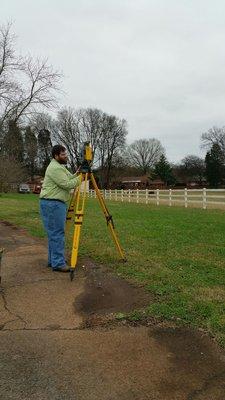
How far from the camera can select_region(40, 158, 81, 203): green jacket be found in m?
6.48

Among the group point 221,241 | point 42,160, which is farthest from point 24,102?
point 42,160

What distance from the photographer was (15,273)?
263 inches

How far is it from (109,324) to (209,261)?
3035 millimetres

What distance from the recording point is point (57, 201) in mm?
6570

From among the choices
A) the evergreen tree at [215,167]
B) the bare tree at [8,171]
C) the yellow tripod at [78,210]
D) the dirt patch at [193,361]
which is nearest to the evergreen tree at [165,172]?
the evergreen tree at [215,167]

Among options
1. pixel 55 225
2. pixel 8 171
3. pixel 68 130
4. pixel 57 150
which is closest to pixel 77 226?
pixel 55 225

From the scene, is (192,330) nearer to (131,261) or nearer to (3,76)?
(131,261)

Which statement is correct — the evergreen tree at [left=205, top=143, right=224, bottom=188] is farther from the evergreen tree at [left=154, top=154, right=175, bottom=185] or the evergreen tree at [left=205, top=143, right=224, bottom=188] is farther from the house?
the house

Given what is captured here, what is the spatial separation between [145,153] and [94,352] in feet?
347

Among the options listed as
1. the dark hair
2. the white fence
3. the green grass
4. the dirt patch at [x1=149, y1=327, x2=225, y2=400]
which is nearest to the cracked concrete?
the dirt patch at [x1=149, y1=327, x2=225, y2=400]

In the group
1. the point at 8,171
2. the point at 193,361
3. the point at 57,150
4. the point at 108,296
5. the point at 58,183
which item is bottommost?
the point at 193,361

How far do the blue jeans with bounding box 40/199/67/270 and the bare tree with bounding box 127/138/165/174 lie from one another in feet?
331

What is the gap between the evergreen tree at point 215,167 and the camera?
294 feet

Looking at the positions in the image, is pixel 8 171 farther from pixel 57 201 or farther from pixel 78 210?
pixel 78 210
